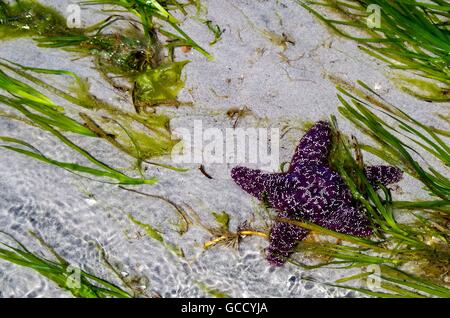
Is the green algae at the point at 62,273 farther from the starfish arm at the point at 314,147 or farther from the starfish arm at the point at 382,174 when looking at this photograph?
the starfish arm at the point at 382,174

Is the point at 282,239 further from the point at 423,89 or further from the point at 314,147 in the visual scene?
the point at 423,89

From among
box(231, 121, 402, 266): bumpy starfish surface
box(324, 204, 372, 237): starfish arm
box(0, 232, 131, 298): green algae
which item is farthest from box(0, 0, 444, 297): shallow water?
box(324, 204, 372, 237): starfish arm

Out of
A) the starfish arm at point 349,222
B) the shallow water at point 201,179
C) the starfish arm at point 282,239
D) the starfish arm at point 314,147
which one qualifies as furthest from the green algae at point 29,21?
the starfish arm at point 349,222

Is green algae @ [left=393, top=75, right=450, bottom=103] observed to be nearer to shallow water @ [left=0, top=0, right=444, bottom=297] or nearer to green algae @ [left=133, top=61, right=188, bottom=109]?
shallow water @ [left=0, top=0, right=444, bottom=297]

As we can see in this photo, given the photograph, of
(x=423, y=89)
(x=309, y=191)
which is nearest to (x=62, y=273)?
(x=309, y=191)

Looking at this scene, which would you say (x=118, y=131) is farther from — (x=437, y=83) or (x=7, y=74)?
(x=437, y=83)
